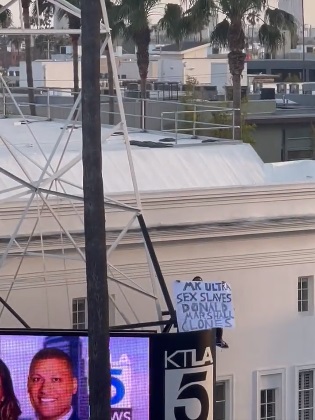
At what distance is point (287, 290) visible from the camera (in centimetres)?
2108

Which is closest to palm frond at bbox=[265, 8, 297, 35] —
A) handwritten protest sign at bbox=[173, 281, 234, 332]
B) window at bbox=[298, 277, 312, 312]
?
window at bbox=[298, 277, 312, 312]

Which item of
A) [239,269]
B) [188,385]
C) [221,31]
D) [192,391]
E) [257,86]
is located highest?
[221,31]

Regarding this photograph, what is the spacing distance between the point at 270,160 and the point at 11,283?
93.7ft

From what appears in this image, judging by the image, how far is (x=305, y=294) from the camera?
21453 mm

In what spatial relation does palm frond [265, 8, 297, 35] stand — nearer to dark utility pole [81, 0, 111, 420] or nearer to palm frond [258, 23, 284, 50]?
palm frond [258, 23, 284, 50]

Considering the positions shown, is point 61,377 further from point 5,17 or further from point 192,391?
point 5,17

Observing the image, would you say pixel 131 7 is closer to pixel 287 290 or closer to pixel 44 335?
pixel 287 290

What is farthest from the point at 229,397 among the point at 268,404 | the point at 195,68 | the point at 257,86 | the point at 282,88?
the point at 195,68

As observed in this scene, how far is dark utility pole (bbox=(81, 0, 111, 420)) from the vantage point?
12.2m

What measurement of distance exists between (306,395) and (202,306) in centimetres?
509

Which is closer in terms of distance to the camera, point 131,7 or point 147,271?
point 147,271

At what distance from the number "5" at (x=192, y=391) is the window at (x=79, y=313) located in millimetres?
2938

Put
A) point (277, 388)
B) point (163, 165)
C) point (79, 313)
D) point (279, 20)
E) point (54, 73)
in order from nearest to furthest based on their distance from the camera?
point (79, 313), point (277, 388), point (163, 165), point (279, 20), point (54, 73)

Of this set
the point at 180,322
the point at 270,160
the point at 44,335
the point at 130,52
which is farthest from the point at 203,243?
the point at 130,52
